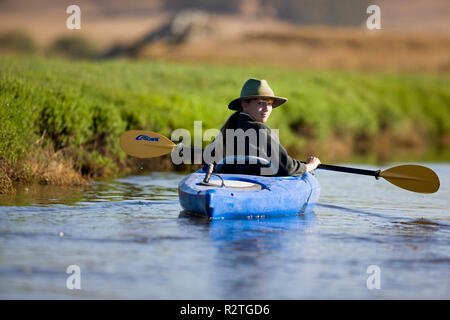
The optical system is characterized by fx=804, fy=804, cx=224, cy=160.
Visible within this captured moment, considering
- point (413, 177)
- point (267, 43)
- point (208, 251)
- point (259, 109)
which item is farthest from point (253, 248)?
point (267, 43)

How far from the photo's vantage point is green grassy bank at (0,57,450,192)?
1171cm

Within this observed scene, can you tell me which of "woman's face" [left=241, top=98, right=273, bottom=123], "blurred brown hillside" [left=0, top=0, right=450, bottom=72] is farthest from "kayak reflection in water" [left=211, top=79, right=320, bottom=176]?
"blurred brown hillside" [left=0, top=0, right=450, bottom=72]

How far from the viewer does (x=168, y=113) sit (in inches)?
616

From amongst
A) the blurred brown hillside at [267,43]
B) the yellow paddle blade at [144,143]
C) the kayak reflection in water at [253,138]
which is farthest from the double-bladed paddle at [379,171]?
the blurred brown hillside at [267,43]

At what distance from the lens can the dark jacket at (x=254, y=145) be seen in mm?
9352

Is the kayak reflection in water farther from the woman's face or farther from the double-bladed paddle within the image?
the double-bladed paddle

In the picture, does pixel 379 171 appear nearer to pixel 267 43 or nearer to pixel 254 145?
pixel 254 145

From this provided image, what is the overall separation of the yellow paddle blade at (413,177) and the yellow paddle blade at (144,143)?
2956 millimetres

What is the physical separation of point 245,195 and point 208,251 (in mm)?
1618

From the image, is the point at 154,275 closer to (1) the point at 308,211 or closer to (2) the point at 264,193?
(2) the point at 264,193

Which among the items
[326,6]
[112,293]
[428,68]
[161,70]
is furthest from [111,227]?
[326,6]
